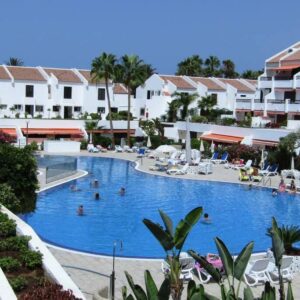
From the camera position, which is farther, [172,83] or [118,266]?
[172,83]

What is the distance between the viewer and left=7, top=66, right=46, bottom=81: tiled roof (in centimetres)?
6519

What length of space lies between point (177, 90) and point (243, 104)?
1099 cm

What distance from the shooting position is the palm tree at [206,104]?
64.7m

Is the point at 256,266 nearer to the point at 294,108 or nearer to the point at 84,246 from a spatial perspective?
the point at 84,246

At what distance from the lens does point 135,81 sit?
5534cm

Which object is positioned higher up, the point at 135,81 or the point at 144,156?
the point at 135,81

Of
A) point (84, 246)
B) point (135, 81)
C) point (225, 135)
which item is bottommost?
point (84, 246)

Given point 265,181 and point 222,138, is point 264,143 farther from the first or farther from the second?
point 265,181

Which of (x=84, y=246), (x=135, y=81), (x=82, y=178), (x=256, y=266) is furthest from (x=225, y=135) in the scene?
(x=256, y=266)

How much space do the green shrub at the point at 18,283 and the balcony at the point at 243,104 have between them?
50.3m

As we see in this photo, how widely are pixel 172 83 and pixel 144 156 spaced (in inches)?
770

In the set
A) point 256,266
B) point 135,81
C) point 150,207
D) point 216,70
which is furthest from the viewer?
point 216,70

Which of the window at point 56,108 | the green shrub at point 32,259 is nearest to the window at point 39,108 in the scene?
the window at point 56,108

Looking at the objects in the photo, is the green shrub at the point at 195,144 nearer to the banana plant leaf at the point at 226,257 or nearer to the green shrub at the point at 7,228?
the green shrub at the point at 7,228
